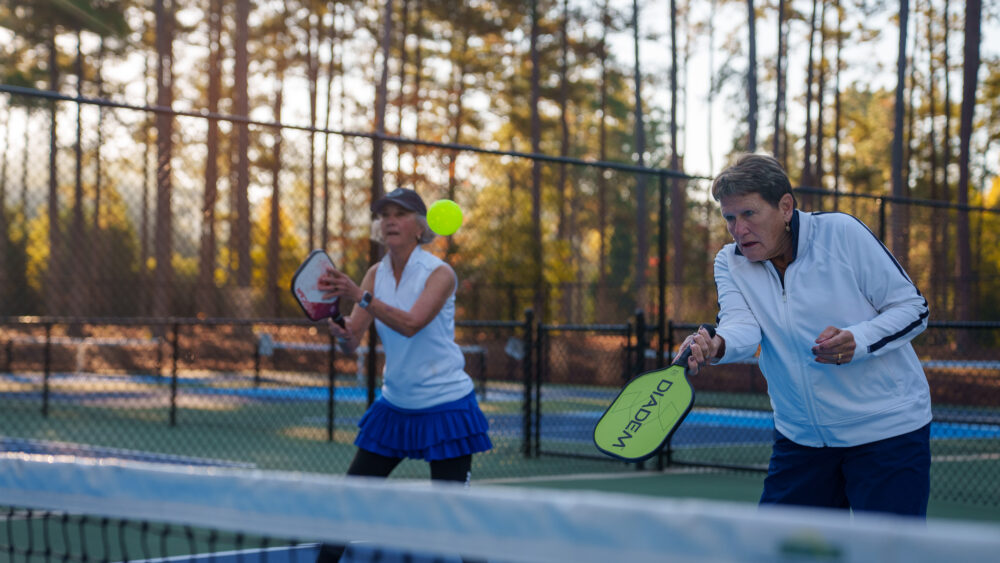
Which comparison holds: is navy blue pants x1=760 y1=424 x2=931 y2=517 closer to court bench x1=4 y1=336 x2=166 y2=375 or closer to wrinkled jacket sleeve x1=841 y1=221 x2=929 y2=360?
wrinkled jacket sleeve x1=841 y1=221 x2=929 y2=360

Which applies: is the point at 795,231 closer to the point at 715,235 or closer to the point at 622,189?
the point at 715,235

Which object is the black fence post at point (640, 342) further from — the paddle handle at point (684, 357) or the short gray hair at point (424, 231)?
the paddle handle at point (684, 357)

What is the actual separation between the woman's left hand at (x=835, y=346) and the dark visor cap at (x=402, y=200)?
1.90 metres

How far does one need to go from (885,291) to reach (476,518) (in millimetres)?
1698

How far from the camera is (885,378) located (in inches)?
117

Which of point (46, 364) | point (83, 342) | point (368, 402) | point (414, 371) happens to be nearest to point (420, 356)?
point (414, 371)

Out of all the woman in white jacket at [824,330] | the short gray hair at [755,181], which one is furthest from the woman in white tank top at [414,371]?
the short gray hair at [755,181]

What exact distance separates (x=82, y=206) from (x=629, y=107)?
2492 centimetres

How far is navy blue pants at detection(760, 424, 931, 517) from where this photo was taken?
2902 millimetres

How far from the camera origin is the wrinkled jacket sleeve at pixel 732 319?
3.02m

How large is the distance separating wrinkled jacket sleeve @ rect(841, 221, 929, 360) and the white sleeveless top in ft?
5.24

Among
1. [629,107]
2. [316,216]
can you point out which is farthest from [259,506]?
[629,107]

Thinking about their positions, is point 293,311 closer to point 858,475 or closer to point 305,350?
point 305,350

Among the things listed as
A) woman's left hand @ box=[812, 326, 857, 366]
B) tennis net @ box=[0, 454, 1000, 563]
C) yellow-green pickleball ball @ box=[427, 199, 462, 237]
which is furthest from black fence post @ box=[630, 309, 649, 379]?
A: tennis net @ box=[0, 454, 1000, 563]
